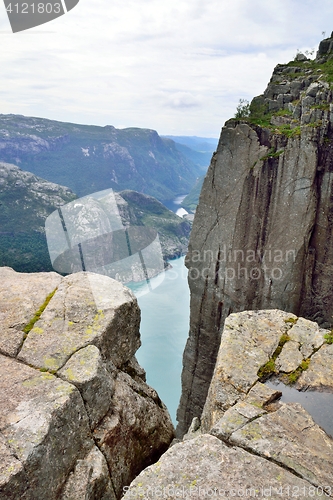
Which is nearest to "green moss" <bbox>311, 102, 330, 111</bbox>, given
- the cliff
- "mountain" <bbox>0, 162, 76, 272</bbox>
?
the cliff

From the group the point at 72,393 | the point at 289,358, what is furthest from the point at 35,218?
the point at 72,393

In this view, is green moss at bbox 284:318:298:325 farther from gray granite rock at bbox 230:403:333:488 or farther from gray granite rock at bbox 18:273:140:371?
gray granite rock at bbox 18:273:140:371

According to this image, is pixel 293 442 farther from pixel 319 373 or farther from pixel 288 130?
pixel 288 130

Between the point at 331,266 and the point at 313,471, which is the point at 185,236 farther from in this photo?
the point at 313,471

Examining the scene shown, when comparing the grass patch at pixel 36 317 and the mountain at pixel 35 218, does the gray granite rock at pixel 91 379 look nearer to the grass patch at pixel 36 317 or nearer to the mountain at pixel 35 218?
the grass patch at pixel 36 317

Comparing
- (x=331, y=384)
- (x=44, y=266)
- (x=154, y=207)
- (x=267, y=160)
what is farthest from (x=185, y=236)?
(x=331, y=384)

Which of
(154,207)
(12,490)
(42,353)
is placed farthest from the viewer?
(154,207)
